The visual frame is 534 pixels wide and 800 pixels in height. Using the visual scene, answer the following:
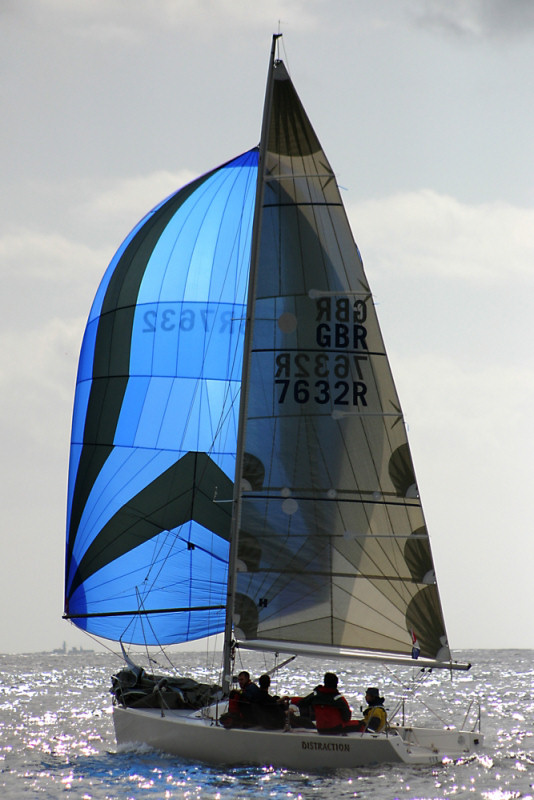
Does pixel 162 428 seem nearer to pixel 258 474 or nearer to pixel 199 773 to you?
pixel 258 474

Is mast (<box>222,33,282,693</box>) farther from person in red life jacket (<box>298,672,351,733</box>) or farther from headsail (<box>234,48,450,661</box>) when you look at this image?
person in red life jacket (<box>298,672,351,733</box>)

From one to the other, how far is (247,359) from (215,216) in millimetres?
3605

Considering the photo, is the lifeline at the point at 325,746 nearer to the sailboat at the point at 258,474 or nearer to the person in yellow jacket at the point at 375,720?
the sailboat at the point at 258,474

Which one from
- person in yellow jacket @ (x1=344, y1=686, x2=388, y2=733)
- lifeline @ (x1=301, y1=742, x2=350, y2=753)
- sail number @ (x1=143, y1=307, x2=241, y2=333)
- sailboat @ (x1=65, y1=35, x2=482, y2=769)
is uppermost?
sail number @ (x1=143, y1=307, x2=241, y2=333)

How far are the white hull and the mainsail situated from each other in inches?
45.5

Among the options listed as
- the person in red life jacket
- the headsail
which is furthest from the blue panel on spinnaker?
the person in red life jacket

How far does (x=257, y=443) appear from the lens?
594 inches

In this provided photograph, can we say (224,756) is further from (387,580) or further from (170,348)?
(170,348)

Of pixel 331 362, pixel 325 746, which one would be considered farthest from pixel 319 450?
pixel 325 746

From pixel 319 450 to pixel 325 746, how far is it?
3764 mm

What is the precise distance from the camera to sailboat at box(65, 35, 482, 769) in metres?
14.7

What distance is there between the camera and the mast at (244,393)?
14.9 m

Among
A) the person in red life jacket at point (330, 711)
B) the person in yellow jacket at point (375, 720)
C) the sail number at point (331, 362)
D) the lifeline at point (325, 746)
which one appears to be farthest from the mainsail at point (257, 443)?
the lifeline at point (325, 746)

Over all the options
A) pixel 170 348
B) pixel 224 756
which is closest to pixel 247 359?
pixel 170 348
